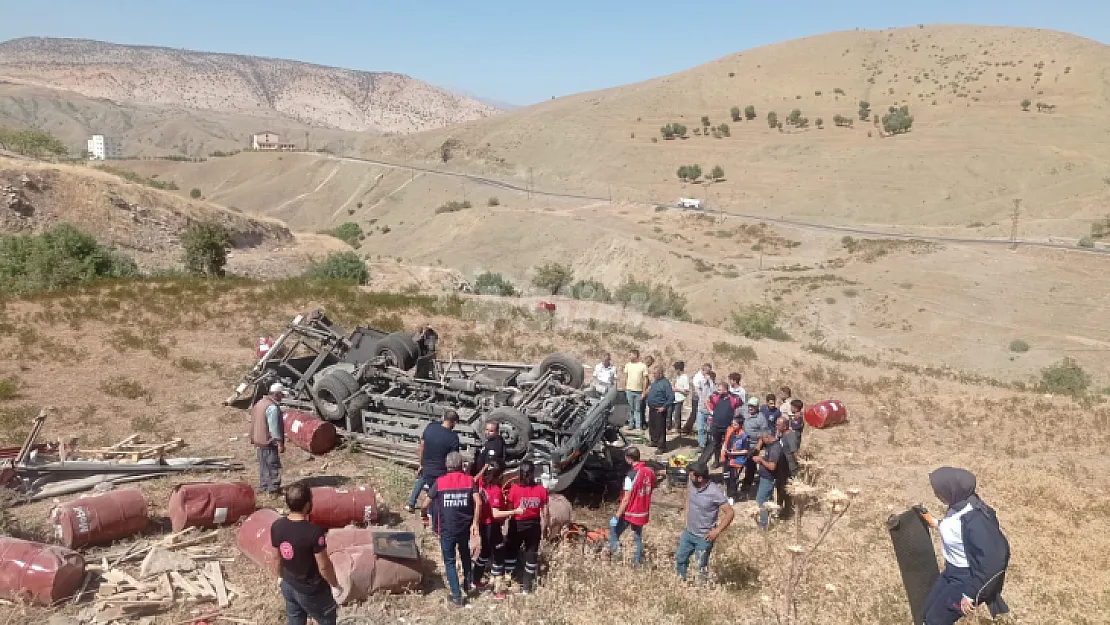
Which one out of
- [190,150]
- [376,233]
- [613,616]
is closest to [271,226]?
[376,233]

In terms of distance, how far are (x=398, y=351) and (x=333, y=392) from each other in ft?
4.45

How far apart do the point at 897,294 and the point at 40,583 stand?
35552mm

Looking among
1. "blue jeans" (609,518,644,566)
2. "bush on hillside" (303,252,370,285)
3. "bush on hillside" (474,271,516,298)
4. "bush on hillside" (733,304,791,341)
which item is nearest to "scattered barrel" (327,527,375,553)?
"blue jeans" (609,518,644,566)

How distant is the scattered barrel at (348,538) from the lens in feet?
23.0

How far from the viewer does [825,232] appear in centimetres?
5197

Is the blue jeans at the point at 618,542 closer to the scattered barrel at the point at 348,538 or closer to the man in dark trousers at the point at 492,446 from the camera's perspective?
the man in dark trousers at the point at 492,446

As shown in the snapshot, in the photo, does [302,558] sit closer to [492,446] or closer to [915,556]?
[492,446]

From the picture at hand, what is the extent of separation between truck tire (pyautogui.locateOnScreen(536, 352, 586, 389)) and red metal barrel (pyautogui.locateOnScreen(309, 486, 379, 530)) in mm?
4135

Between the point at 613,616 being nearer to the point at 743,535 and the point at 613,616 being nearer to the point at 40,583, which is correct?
the point at 743,535

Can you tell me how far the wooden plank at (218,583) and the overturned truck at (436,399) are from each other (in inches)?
126

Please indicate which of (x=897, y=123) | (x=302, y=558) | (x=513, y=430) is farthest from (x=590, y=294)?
(x=897, y=123)

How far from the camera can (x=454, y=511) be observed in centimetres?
638

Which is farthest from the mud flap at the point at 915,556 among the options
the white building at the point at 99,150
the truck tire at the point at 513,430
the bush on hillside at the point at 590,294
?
the white building at the point at 99,150

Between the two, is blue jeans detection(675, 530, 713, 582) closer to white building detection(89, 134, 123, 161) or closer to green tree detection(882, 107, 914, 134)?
green tree detection(882, 107, 914, 134)
